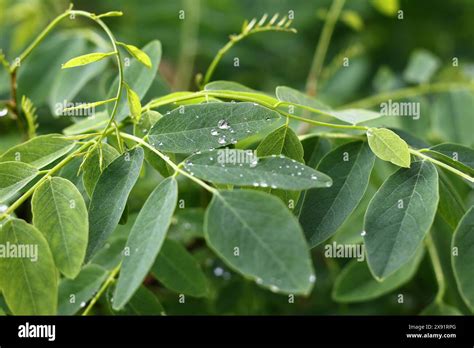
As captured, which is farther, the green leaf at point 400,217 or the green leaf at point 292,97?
the green leaf at point 292,97

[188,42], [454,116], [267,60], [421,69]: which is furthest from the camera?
[267,60]

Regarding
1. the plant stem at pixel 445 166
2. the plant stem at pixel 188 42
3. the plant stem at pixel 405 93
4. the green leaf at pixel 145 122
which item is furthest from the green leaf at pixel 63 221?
the plant stem at pixel 188 42

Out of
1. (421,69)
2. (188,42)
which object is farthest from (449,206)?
(188,42)

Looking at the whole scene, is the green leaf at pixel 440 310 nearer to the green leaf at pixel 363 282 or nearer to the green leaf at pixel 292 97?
the green leaf at pixel 363 282

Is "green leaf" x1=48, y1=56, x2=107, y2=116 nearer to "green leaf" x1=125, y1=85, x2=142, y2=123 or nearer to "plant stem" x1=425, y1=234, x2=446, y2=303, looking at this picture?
"green leaf" x1=125, y1=85, x2=142, y2=123

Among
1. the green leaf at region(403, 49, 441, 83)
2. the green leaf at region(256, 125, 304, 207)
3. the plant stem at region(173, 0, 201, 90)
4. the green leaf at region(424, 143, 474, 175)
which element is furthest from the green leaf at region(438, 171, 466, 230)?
the plant stem at region(173, 0, 201, 90)

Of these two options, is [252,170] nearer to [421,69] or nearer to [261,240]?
[261,240]
